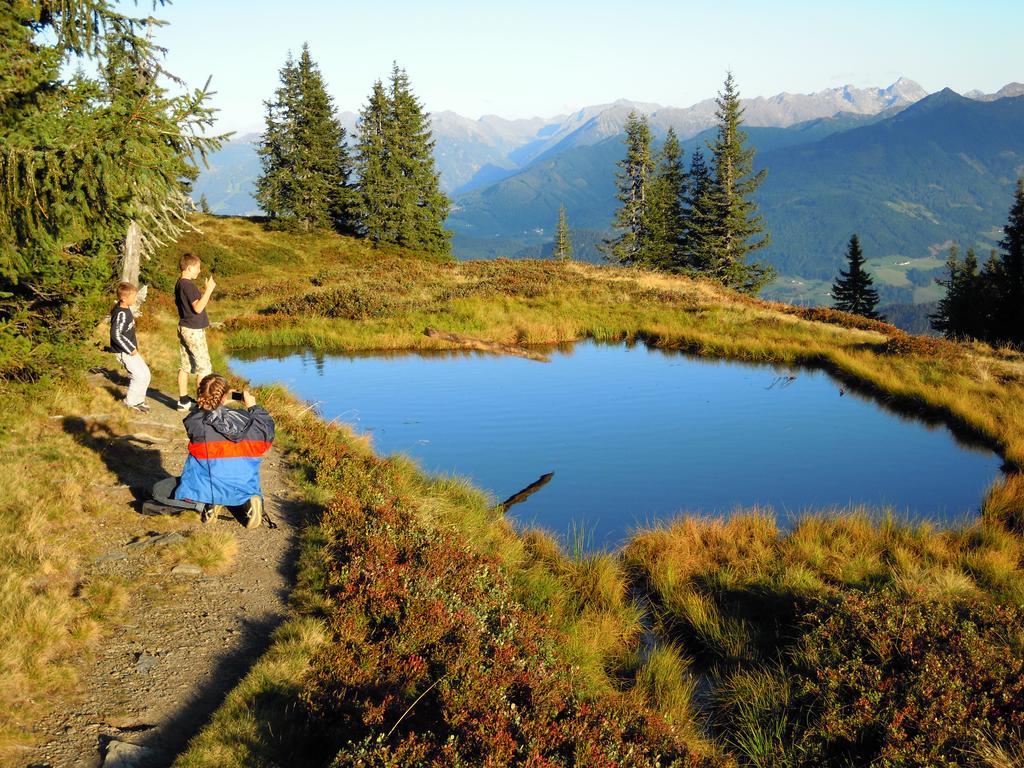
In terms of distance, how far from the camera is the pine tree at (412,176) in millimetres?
59781

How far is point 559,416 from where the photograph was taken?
15.3 meters

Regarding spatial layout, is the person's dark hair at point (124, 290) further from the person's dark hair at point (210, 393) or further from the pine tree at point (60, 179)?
the person's dark hair at point (210, 393)

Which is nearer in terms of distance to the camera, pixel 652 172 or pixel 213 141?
pixel 213 141

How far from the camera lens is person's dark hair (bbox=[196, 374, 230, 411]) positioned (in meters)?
7.36

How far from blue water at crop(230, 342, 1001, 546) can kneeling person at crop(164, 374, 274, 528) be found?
394 cm

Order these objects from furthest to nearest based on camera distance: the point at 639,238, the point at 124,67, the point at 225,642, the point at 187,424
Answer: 1. the point at 639,238
2. the point at 124,67
3. the point at 187,424
4. the point at 225,642

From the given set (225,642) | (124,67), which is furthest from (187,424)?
(124,67)

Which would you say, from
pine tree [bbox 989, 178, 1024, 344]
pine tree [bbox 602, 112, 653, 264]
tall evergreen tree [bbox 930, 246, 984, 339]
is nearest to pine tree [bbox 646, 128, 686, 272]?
pine tree [bbox 602, 112, 653, 264]

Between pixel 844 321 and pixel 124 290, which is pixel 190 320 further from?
pixel 844 321

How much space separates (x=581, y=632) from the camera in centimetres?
673

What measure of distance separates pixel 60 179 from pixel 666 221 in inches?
2525

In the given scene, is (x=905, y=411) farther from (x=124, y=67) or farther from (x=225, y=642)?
(x=124, y=67)

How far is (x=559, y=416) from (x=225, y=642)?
33.9ft

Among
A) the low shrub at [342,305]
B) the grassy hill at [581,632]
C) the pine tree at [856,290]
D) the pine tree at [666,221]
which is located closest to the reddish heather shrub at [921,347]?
the grassy hill at [581,632]
